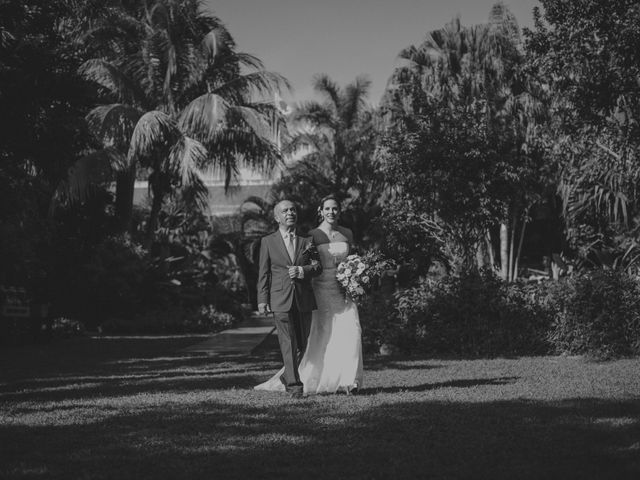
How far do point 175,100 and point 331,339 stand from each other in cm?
1821

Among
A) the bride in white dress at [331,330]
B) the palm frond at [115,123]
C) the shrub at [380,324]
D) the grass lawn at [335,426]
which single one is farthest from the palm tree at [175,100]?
the bride in white dress at [331,330]

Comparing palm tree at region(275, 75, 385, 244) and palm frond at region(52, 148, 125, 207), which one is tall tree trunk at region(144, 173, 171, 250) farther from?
palm tree at region(275, 75, 385, 244)

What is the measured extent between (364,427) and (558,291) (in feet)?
26.9

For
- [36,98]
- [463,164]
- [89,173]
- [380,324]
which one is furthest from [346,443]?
[89,173]

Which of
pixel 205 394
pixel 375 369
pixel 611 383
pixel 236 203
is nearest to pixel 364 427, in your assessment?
pixel 205 394

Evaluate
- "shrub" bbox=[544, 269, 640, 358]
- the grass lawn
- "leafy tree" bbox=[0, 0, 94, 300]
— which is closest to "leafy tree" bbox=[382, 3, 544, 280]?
"shrub" bbox=[544, 269, 640, 358]

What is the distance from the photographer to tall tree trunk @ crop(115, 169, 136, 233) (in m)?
24.7

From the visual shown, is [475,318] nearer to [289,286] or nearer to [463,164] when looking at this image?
[463,164]

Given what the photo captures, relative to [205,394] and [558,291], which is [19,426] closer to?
[205,394]

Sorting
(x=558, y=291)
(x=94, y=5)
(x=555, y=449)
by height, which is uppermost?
(x=94, y=5)

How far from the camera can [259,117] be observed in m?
24.0

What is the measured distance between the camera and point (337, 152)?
2962cm

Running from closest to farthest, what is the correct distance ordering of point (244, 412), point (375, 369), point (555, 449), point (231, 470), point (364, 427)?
1. point (231, 470)
2. point (555, 449)
3. point (364, 427)
4. point (244, 412)
5. point (375, 369)

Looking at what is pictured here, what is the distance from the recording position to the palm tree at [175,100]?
22938mm
